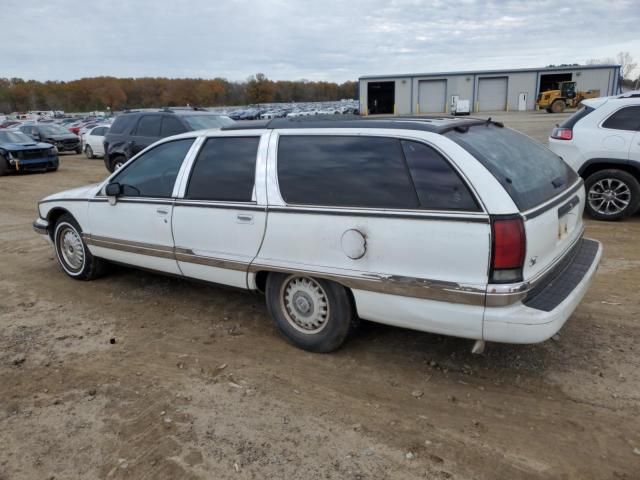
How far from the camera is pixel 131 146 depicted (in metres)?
11.7

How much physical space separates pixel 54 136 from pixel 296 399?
23.6 m

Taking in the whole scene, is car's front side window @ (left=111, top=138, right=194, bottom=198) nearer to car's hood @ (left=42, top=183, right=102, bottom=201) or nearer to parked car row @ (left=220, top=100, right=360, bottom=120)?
car's hood @ (left=42, top=183, right=102, bottom=201)

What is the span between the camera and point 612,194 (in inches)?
299

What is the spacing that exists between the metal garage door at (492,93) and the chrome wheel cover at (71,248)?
55785 millimetres

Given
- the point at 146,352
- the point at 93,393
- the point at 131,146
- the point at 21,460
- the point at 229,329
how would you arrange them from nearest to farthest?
1. the point at 21,460
2. the point at 93,393
3. the point at 146,352
4. the point at 229,329
5. the point at 131,146

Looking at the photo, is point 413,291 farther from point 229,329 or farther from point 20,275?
point 20,275

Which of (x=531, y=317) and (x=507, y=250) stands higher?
(x=507, y=250)

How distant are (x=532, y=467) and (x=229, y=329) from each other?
8.59 ft

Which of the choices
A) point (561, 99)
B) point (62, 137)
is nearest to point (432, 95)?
point (561, 99)

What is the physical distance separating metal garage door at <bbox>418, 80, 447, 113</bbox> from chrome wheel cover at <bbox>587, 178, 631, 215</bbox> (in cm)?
4987

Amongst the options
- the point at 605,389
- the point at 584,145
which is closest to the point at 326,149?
the point at 605,389

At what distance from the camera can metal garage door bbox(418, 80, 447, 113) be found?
55625 millimetres

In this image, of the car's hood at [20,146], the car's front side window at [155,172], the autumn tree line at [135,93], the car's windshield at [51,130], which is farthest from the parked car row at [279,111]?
the autumn tree line at [135,93]

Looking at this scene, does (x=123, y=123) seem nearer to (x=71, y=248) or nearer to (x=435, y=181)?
(x=71, y=248)
